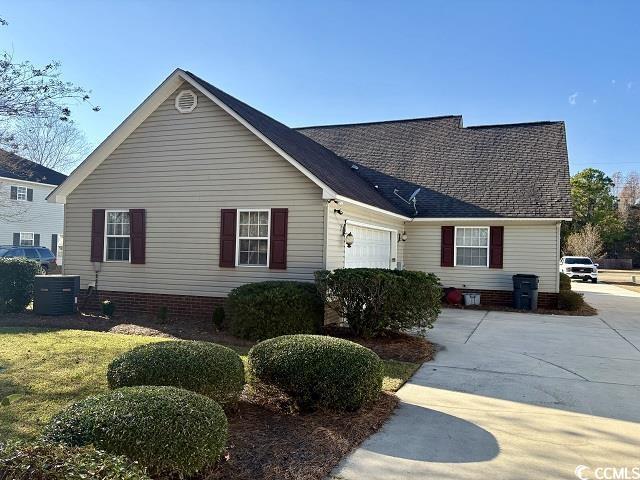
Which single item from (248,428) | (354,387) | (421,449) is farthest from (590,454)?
(248,428)

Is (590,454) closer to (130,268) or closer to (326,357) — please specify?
(326,357)

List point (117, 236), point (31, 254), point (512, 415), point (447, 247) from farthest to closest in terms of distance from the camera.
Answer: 1. point (31, 254)
2. point (447, 247)
3. point (117, 236)
4. point (512, 415)

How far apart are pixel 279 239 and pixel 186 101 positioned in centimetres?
426

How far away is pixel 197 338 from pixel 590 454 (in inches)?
272

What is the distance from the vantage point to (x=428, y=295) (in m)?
8.99

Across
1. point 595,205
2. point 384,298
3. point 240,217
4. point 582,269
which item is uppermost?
point 595,205

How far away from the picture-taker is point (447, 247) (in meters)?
16.1

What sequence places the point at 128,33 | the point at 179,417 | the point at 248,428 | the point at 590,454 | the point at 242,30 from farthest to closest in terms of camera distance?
1. the point at 242,30
2. the point at 128,33
3. the point at 248,428
4. the point at 590,454
5. the point at 179,417

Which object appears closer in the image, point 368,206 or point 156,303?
point 368,206

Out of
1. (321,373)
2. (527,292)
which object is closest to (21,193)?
(527,292)

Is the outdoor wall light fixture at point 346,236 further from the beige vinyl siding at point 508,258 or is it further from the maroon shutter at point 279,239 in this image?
the beige vinyl siding at point 508,258

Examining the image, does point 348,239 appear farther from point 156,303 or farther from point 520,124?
point 520,124

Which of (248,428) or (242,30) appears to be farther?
(242,30)

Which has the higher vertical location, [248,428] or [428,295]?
[428,295]
